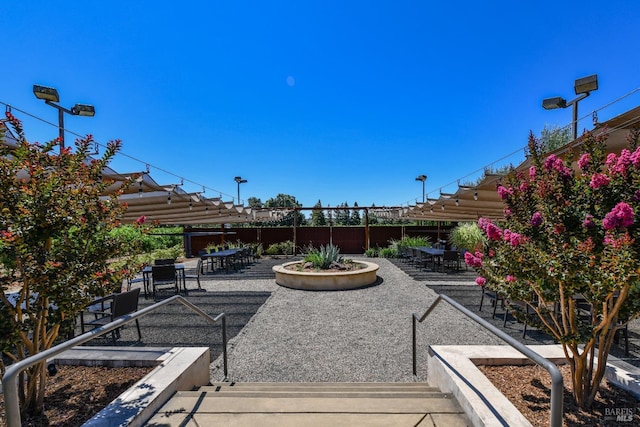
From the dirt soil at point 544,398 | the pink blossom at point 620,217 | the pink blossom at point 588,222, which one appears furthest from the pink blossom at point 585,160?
the dirt soil at point 544,398

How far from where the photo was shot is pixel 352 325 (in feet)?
17.3

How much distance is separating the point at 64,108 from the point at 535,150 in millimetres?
9192

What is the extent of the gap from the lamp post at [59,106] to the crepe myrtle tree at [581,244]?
25.2ft

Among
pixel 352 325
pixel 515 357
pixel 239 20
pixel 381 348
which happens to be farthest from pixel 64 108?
pixel 515 357

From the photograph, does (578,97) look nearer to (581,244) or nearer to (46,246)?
(581,244)

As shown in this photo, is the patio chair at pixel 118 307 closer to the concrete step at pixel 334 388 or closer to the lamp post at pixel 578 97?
the concrete step at pixel 334 388

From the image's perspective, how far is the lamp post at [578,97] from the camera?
635 cm

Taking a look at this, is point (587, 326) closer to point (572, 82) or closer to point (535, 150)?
point (535, 150)

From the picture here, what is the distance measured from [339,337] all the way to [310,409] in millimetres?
2454

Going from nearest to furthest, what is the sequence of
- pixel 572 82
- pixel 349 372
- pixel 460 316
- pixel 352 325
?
pixel 349 372 < pixel 352 325 < pixel 460 316 < pixel 572 82

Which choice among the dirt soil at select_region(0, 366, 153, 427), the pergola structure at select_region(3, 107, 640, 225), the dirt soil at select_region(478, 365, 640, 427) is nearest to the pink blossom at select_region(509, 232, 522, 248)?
the pergola structure at select_region(3, 107, 640, 225)

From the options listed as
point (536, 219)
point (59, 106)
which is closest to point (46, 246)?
point (536, 219)

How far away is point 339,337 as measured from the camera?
4688 mm

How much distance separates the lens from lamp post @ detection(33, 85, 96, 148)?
20.3 ft
